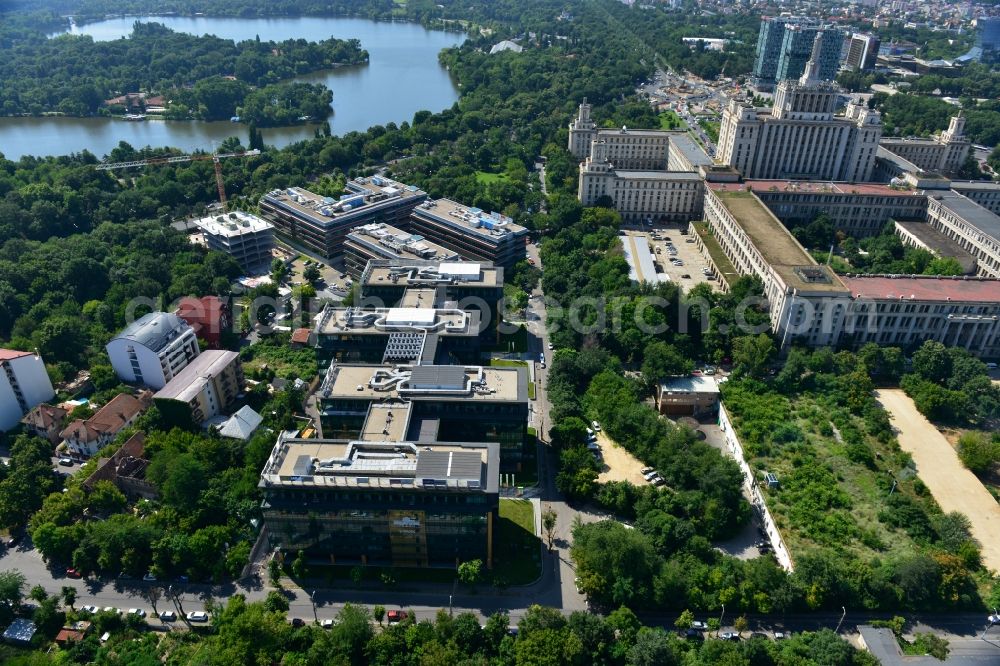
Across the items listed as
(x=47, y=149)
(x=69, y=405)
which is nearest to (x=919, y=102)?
(x=69, y=405)

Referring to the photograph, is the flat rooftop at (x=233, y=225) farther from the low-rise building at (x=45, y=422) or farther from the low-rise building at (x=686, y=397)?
the low-rise building at (x=686, y=397)

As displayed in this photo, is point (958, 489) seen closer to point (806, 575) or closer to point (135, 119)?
point (806, 575)

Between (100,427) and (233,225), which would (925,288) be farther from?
(233,225)

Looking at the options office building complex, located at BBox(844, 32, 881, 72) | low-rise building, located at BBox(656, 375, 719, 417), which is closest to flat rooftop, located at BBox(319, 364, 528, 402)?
low-rise building, located at BBox(656, 375, 719, 417)

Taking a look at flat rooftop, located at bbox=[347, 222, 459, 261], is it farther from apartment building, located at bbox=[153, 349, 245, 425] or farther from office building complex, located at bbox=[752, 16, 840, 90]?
office building complex, located at bbox=[752, 16, 840, 90]

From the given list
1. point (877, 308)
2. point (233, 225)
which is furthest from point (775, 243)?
point (233, 225)

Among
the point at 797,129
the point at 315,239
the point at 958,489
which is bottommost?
the point at 958,489

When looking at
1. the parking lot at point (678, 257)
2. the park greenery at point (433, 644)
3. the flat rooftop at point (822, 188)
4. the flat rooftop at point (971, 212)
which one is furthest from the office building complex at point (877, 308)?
the park greenery at point (433, 644)

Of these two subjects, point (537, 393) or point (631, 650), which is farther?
point (537, 393)
